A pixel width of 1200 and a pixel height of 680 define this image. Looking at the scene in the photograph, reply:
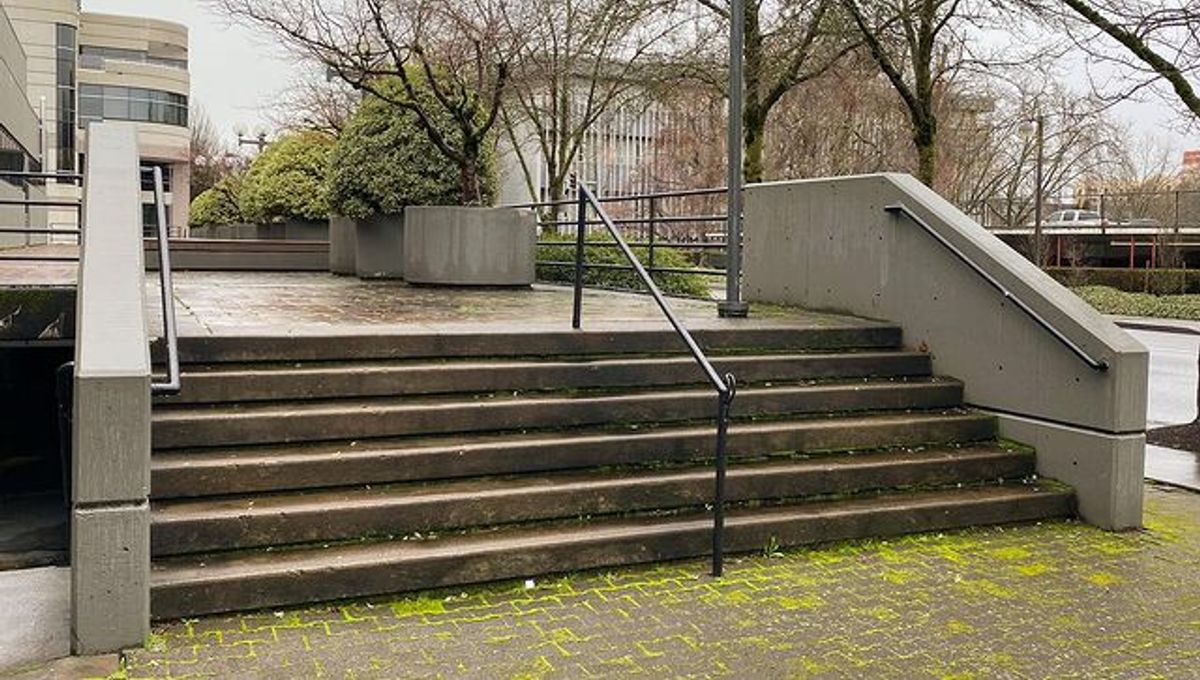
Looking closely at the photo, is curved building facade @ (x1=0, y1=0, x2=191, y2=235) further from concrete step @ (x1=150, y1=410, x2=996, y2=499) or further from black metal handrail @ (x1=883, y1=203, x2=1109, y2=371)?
concrete step @ (x1=150, y1=410, x2=996, y2=499)

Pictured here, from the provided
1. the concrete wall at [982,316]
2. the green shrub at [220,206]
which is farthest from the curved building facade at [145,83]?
the concrete wall at [982,316]

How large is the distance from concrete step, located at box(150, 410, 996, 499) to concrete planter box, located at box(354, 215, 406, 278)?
25.7ft

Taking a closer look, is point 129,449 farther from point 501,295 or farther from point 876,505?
point 501,295

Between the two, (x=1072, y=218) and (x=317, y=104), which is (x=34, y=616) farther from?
(x=1072, y=218)

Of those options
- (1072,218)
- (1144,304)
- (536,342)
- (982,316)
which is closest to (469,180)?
(536,342)

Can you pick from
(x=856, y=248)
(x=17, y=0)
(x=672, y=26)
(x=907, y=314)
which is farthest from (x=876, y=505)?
(x=17, y=0)

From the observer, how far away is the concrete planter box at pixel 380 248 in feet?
43.5

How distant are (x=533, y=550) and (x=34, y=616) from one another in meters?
2.16

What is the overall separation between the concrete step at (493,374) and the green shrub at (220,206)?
21.6m

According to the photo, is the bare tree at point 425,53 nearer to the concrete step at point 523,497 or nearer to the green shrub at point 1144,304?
the concrete step at point 523,497

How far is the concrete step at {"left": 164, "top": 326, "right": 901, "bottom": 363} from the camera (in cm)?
580

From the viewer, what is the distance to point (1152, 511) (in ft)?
22.3

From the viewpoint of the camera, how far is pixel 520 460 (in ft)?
18.5

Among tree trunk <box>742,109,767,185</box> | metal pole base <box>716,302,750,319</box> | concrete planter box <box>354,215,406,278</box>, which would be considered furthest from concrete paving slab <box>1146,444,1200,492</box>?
concrete planter box <box>354,215,406,278</box>
